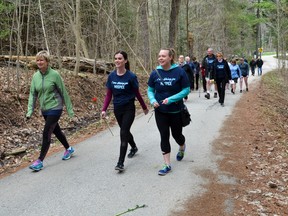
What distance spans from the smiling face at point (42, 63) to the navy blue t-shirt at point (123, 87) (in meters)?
1.16

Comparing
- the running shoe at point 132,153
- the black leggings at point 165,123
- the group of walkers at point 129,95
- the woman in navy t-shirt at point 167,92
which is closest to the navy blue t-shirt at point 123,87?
the group of walkers at point 129,95

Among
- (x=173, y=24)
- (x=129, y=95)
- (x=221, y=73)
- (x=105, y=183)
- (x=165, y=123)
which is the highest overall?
(x=173, y=24)

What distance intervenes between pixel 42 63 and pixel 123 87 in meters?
1.45

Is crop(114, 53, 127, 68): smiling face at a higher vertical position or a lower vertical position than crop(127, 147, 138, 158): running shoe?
higher

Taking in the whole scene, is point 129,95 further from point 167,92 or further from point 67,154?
point 67,154

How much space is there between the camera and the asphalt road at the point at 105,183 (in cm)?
486

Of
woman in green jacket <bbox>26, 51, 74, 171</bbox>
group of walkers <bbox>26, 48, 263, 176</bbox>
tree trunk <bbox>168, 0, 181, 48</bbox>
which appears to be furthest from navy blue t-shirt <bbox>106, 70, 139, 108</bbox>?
tree trunk <bbox>168, 0, 181, 48</bbox>

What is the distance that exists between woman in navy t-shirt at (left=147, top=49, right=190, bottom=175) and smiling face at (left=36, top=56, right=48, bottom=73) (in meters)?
1.85

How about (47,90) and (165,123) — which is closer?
(165,123)

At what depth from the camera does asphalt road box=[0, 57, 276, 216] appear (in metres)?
4.86

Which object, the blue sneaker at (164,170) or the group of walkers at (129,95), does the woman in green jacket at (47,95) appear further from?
the blue sneaker at (164,170)

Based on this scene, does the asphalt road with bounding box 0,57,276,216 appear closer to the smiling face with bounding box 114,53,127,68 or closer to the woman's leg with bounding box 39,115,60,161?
the woman's leg with bounding box 39,115,60,161

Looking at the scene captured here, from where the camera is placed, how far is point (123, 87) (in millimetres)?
6117

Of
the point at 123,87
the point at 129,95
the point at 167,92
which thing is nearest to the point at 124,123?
the point at 129,95
